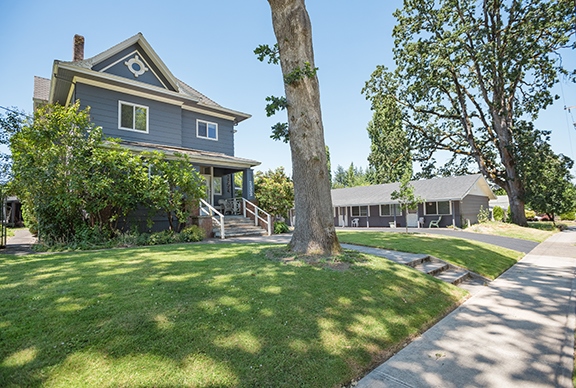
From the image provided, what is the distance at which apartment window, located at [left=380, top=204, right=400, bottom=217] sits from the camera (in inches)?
1076

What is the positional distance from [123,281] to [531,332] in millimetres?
6043

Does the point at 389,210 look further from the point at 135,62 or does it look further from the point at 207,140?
the point at 135,62

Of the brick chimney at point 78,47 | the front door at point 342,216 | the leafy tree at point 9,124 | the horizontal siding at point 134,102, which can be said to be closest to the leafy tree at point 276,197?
the horizontal siding at point 134,102

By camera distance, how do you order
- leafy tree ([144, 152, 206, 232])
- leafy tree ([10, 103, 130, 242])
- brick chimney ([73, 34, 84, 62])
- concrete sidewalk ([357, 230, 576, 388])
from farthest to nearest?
1. brick chimney ([73, 34, 84, 62])
2. leafy tree ([144, 152, 206, 232])
3. leafy tree ([10, 103, 130, 242])
4. concrete sidewalk ([357, 230, 576, 388])

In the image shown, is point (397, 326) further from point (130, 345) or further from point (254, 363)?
point (130, 345)

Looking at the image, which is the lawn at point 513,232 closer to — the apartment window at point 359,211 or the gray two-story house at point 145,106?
the apartment window at point 359,211

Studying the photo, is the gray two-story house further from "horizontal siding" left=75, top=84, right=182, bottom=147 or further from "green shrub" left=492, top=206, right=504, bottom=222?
"green shrub" left=492, top=206, right=504, bottom=222

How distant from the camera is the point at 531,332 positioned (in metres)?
4.18

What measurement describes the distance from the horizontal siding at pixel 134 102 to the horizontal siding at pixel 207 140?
624 mm

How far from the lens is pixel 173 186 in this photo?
10812 mm

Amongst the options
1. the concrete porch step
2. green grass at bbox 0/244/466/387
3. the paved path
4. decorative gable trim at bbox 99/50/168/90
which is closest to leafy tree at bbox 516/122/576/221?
the concrete porch step

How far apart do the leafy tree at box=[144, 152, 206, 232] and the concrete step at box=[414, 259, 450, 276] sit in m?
8.04

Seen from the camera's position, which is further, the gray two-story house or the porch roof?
the porch roof

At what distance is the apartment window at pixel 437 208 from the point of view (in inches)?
1003
